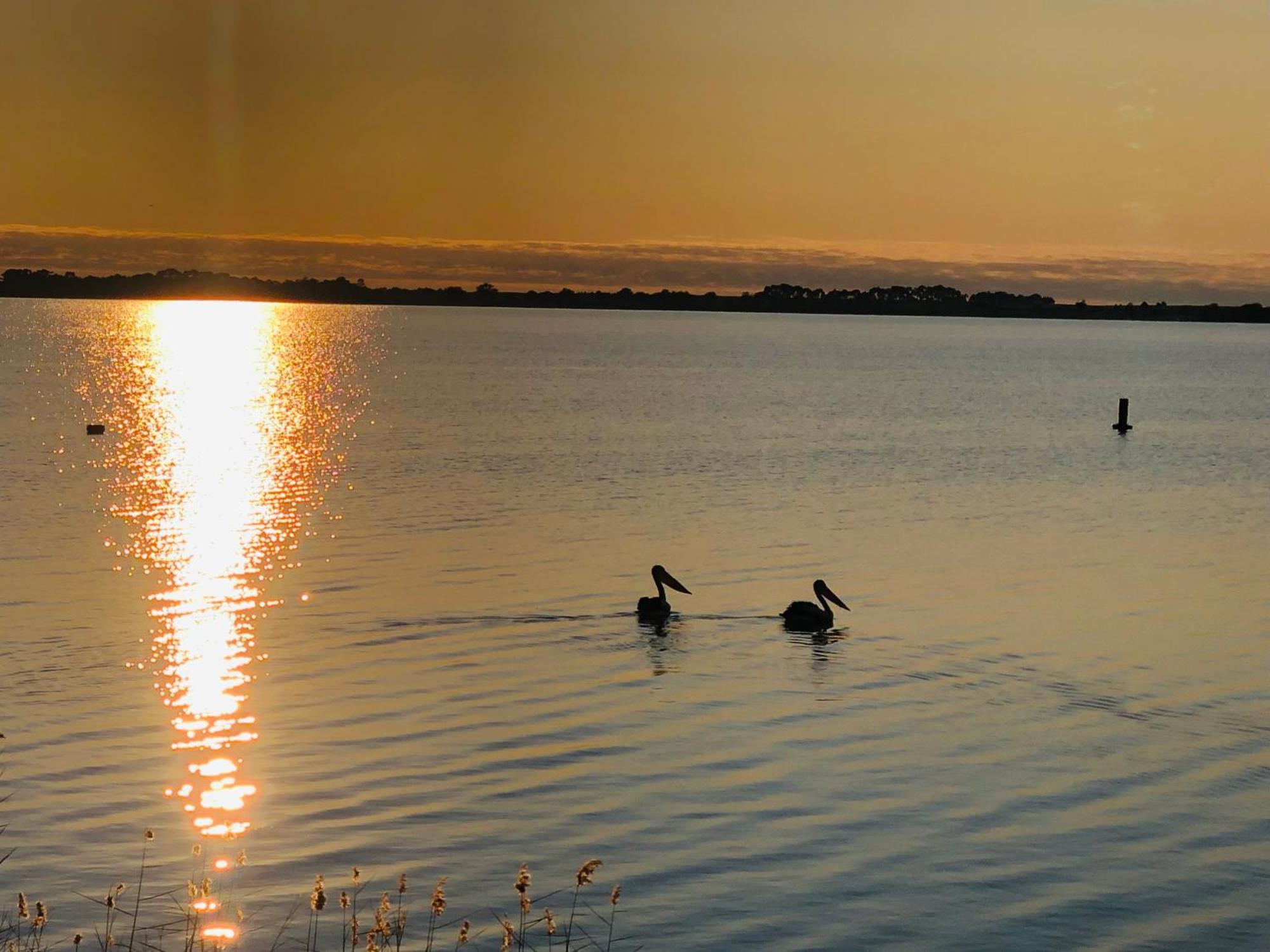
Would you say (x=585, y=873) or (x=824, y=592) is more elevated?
(x=585, y=873)

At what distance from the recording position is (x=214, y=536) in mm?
36656

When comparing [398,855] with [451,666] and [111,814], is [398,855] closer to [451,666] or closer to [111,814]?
[111,814]

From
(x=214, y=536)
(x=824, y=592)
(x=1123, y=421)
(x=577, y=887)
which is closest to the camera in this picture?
(x=577, y=887)

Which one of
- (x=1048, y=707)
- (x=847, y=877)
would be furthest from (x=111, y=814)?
(x=1048, y=707)

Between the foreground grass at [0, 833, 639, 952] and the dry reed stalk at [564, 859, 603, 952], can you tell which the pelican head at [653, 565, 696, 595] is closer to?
the dry reed stalk at [564, 859, 603, 952]

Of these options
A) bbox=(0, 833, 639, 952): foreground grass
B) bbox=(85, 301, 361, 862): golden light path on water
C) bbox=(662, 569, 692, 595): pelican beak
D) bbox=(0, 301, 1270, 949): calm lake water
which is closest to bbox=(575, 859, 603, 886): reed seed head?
bbox=(0, 833, 639, 952): foreground grass

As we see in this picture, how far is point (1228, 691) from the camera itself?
2194cm

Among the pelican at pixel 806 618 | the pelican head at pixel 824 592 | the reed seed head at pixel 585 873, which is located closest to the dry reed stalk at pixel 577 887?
the reed seed head at pixel 585 873

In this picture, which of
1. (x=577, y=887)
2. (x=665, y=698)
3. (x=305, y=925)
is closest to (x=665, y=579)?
(x=665, y=698)

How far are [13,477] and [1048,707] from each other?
37.0 meters

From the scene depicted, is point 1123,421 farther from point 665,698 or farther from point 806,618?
point 665,698

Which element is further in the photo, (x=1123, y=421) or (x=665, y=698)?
(x=1123, y=421)

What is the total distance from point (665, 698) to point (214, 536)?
1863 cm

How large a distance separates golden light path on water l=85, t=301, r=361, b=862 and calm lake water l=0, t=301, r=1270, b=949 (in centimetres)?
13
